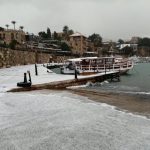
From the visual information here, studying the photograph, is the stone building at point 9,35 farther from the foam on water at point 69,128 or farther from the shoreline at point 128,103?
the foam on water at point 69,128

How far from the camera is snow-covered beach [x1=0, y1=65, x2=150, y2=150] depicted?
1209 cm

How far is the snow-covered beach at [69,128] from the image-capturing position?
39.7 feet

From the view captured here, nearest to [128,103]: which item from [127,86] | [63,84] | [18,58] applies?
[63,84]

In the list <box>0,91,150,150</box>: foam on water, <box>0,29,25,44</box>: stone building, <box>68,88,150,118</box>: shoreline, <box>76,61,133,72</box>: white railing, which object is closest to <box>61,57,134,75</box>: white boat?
<box>76,61,133,72</box>: white railing

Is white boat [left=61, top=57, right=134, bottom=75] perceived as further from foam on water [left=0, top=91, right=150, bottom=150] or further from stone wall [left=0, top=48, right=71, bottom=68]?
foam on water [left=0, top=91, right=150, bottom=150]

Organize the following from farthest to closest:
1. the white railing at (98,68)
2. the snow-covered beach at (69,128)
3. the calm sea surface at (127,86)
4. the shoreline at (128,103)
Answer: the white railing at (98,68) < the calm sea surface at (127,86) < the shoreline at (128,103) < the snow-covered beach at (69,128)

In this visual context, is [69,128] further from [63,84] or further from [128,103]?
[63,84]

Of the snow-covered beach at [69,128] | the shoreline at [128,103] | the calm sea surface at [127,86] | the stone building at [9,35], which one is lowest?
the calm sea surface at [127,86]

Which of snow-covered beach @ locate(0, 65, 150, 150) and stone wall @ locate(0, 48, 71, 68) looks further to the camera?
stone wall @ locate(0, 48, 71, 68)

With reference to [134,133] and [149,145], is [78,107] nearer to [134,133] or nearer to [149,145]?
[134,133]

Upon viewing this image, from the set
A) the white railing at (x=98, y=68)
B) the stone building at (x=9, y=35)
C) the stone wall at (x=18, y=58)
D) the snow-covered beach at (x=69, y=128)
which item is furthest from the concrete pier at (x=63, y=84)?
the stone building at (x=9, y=35)

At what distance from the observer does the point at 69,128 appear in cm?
1394

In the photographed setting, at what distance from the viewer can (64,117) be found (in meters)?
15.7

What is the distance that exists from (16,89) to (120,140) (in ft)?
50.3
